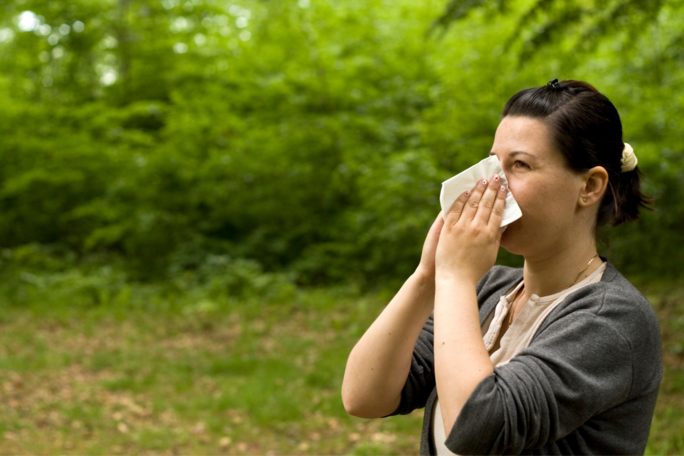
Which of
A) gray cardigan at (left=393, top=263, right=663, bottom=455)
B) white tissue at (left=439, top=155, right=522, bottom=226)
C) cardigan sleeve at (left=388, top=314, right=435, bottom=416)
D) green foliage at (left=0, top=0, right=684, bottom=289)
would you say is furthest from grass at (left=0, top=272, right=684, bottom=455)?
white tissue at (left=439, top=155, right=522, bottom=226)

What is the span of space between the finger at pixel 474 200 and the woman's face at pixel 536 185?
0.07m

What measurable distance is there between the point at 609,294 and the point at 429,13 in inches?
344

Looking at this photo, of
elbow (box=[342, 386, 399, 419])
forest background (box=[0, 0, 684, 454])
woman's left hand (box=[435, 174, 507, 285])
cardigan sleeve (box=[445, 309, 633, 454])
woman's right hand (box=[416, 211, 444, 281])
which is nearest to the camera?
cardigan sleeve (box=[445, 309, 633, 454])

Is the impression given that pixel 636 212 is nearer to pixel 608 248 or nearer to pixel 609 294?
pixel 608 248

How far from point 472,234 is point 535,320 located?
292 millimetres

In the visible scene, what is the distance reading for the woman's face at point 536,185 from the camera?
1.41 meters

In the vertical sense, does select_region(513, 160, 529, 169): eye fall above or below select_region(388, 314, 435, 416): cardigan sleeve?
above

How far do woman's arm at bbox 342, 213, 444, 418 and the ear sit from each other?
0.34 meters

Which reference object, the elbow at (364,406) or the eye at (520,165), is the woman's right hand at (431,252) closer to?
the eye at (520,165)

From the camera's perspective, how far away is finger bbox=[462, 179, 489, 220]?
141 centimetres

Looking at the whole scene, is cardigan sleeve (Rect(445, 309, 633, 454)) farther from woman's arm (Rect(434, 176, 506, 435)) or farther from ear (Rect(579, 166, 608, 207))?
ear (Rect(579, 166, 608, 207))

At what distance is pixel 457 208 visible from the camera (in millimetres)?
1429

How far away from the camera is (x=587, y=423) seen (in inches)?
52.2

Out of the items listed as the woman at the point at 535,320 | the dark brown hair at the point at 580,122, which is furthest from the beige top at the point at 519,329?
the dark brown hair at the point at 580,122
